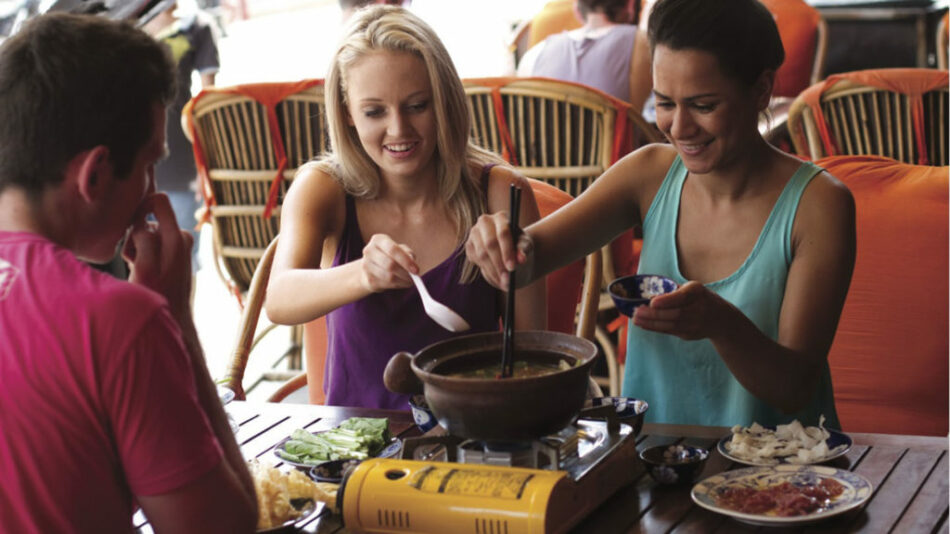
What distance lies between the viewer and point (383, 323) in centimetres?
213

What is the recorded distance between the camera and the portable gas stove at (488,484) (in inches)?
49.6

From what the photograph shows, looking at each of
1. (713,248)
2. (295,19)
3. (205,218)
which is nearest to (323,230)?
(713,248)

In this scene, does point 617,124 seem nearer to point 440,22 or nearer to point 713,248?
point 713,248

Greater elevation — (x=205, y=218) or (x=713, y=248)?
(x=713, y=248)

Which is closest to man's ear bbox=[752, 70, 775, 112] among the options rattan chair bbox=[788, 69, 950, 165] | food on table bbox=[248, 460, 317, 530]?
food on table bbox=[248, 460, 317, 530]

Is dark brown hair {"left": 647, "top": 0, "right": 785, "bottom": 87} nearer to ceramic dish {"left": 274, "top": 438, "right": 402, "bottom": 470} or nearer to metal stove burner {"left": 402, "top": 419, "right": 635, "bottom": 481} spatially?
metal stove burner {"left": 402, "top": 419, "right": 635, "bottom": 481}

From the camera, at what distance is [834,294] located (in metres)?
1.75

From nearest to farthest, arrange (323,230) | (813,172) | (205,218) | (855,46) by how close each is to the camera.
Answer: (813,172) → (323,230) → (205,218) → (855,46)

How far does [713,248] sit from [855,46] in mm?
4486

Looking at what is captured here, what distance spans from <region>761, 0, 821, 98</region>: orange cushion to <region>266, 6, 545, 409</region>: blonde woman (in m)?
3.39

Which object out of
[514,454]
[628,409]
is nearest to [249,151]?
[628,409]

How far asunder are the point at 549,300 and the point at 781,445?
3.11 ft

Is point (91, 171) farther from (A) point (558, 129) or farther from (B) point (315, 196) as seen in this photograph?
(A) point (558, 129)

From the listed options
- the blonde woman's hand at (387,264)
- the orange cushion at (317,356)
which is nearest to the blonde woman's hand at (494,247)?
the blonde woman's hand at (387,264)
